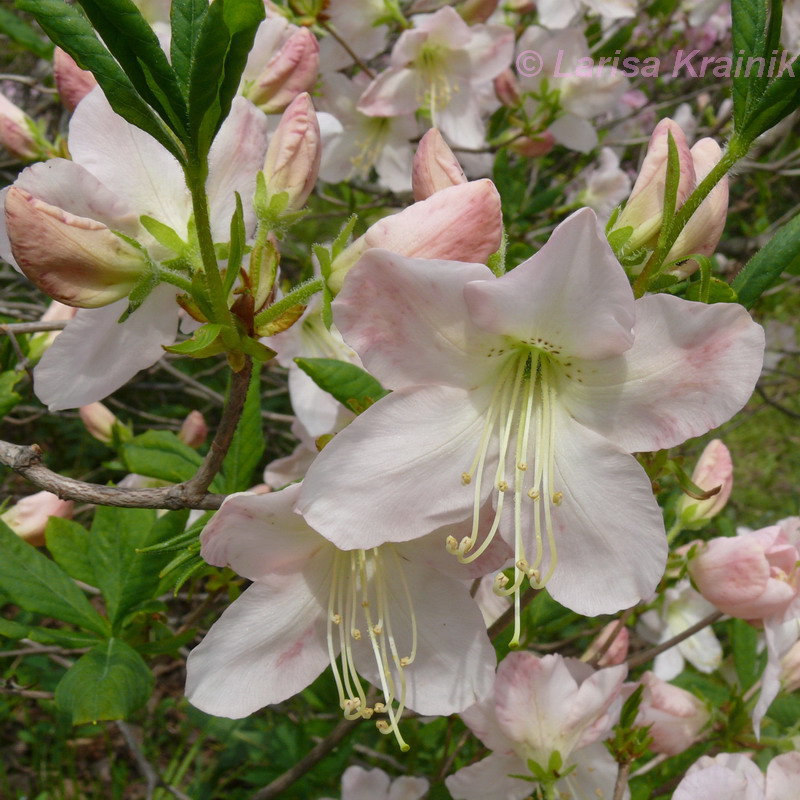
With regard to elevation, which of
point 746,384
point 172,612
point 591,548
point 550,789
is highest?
point 746,384

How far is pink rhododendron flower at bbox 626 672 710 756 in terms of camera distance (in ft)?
5.36

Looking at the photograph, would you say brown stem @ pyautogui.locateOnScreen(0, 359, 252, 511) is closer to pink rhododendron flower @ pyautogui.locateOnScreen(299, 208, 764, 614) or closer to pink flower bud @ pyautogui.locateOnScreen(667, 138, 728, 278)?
pink rhododendron flower @ pyautogui.locateOnScreen(299, 208, 764, 614)

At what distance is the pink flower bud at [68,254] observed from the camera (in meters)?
0.89

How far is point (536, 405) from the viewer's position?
110 cm

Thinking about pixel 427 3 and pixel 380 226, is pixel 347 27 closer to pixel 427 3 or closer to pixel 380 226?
pixel 427 3

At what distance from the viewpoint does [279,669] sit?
1171 mm

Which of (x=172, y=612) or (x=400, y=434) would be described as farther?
(x=172, y=612)

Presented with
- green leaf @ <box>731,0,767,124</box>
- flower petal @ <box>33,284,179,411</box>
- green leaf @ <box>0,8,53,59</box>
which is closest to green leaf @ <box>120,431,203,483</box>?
flower petal @ <box>33,284,179,411</box>

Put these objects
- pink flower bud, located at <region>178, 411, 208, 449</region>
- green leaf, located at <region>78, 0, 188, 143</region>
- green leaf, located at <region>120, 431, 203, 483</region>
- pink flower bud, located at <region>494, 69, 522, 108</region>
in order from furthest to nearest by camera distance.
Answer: pink flower bud, located at <region>494, 69, 522, 108</region> < pink flower bud, located at <region>178, 411, 208, 449</region> < green leaf, located at <region>120, 431, 203, 483</region> < green leaf, located at <region>78, 0, 188, 143</region>

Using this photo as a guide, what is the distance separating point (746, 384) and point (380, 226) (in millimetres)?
437

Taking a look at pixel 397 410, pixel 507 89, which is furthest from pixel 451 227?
pixel 507 89

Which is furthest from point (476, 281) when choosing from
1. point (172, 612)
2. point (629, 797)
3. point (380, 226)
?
point (172, 612)

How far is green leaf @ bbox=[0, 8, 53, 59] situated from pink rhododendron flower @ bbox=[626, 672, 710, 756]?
8.11 feet

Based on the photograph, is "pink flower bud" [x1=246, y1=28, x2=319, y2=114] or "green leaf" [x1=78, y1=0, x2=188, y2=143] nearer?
"green leaf" [x1=78, y1=0, x2=188, y2=143]
